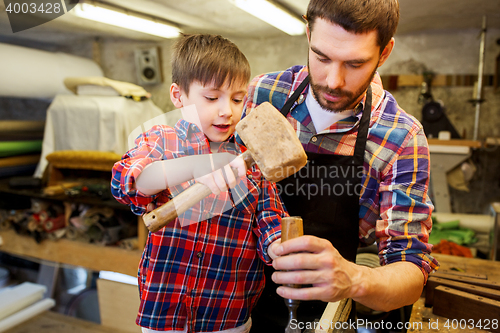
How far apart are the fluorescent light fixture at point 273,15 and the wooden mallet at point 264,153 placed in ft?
4.38

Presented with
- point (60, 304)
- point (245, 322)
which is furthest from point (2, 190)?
point (245, 322)

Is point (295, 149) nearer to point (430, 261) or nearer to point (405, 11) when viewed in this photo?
point (430, 261)

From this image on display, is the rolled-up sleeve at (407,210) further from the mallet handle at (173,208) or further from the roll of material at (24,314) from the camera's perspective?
the roll of material at (24,314)

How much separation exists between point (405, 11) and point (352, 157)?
283 centimetres

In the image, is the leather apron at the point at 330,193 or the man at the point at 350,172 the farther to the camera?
the leather apron at the point at 330,193

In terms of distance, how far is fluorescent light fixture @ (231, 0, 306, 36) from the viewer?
6.26ft

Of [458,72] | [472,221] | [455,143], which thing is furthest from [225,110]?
[458,72]

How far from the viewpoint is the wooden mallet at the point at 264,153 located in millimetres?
686

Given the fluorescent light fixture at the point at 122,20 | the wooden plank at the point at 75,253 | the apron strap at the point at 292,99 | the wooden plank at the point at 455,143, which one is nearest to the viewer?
the apron strap at the point at 292,99

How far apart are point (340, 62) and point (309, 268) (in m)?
0.59

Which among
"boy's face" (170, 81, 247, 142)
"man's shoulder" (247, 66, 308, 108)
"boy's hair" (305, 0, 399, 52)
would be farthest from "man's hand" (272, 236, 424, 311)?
"man's shoulder" (247, 66, 308, 108)

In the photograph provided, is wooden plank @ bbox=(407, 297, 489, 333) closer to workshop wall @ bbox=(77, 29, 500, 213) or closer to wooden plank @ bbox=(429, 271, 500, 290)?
wooden plank @ bbox=(429, 271, 500, 290)

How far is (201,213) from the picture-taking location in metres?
0.94

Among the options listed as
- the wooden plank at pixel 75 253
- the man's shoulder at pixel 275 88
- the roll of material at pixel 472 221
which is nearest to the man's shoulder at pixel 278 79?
the man's shoulder at pixel 275 88
